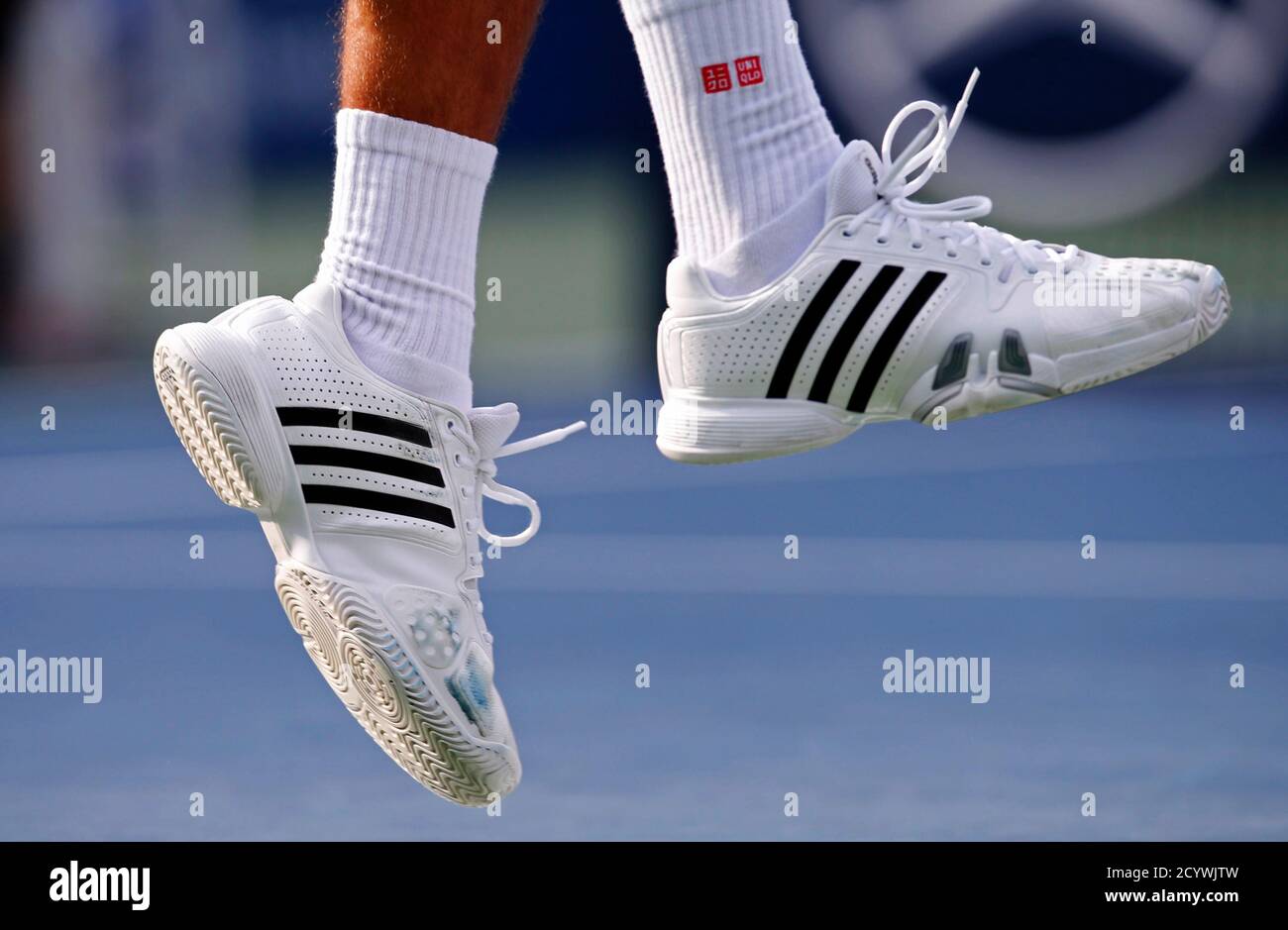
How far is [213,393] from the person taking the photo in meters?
1.89

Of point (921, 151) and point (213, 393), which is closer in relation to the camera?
point (213, 393)

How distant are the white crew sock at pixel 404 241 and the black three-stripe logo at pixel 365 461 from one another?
0.06 m

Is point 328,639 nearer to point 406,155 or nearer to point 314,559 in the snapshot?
point 314,559

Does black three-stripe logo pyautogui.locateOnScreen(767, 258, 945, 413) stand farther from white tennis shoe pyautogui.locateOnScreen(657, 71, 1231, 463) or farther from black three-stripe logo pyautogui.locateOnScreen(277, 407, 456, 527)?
black three-stripe logo pyautogui.locateOnScreen(277, 407, 456, 527)

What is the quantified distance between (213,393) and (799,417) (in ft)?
2.23

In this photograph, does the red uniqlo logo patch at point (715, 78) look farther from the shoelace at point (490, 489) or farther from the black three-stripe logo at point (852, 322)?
the shoelace at point (490, 489)

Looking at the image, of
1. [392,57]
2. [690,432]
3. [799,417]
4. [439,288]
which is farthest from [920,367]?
[392,57]

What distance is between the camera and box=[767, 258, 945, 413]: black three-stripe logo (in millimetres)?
1962

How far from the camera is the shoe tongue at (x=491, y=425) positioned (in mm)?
2078

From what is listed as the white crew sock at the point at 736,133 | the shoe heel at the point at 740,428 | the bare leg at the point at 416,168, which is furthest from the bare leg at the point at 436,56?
the shoe heel at the point at 740,428

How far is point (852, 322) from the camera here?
196 centimetres

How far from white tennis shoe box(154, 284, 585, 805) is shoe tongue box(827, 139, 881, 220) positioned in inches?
16.3

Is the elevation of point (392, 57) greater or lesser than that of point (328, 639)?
greater

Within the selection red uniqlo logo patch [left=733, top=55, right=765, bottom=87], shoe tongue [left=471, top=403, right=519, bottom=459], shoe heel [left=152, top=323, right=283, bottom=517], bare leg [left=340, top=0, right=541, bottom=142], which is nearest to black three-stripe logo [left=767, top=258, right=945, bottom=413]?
red uniqlo logo patch [left=733, top=55, right=765, bottom=87]
